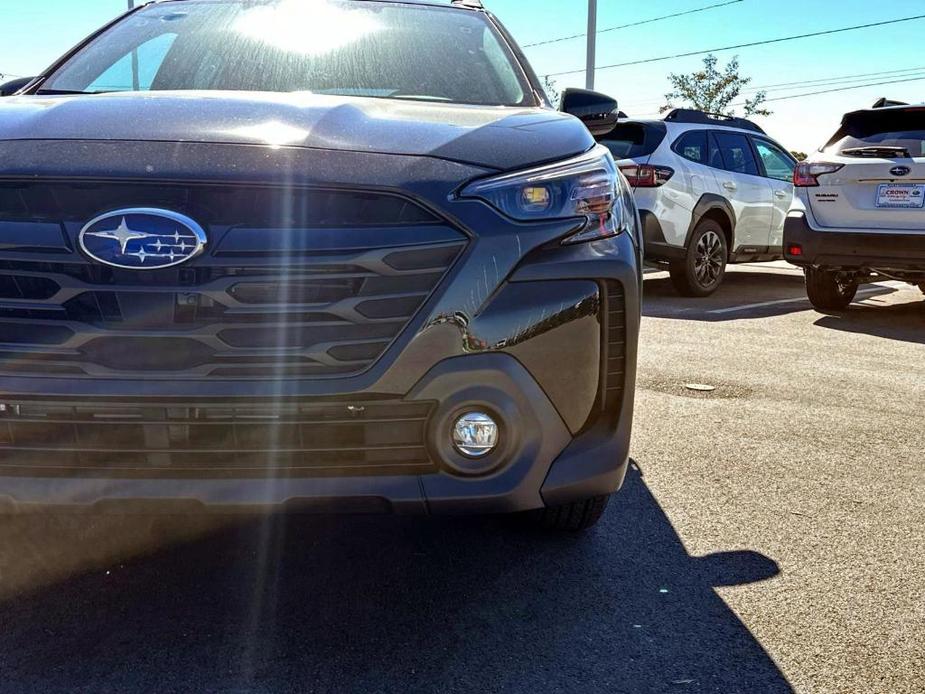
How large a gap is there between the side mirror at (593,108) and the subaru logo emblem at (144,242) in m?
1.78

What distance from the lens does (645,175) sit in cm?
873

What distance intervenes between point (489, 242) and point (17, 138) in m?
1.10

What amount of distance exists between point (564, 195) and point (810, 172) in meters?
5.88

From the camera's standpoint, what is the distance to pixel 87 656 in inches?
90.6

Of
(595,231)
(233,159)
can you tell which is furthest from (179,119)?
(595,231)

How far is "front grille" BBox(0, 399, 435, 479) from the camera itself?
7.02 ft

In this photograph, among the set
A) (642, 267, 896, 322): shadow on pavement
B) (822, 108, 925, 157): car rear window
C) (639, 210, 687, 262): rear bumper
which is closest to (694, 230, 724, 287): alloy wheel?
(642, 267, 896, 322): shadow on pavement

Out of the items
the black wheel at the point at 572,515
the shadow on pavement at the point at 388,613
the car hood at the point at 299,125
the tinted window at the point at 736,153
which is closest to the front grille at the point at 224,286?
the car hood at the point at 299,125

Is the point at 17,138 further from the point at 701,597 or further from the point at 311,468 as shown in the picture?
the point at 701,597

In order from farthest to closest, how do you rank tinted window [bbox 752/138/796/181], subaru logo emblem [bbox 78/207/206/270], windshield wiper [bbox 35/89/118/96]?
tinted window [bbox 752/138/796/181]
windshield wiper [bbox 35/89/118/96]
subaru logo emblem [bbox 78/207/206/270]

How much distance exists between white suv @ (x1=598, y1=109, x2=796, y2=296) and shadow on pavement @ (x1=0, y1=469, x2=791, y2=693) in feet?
19.7

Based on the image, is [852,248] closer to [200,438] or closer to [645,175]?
[645,175]

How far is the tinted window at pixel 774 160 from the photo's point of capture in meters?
10.2

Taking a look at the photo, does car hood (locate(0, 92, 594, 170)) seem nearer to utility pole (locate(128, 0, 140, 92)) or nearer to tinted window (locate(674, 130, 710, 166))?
utility pole (locate(128, 0, 140, 92))
